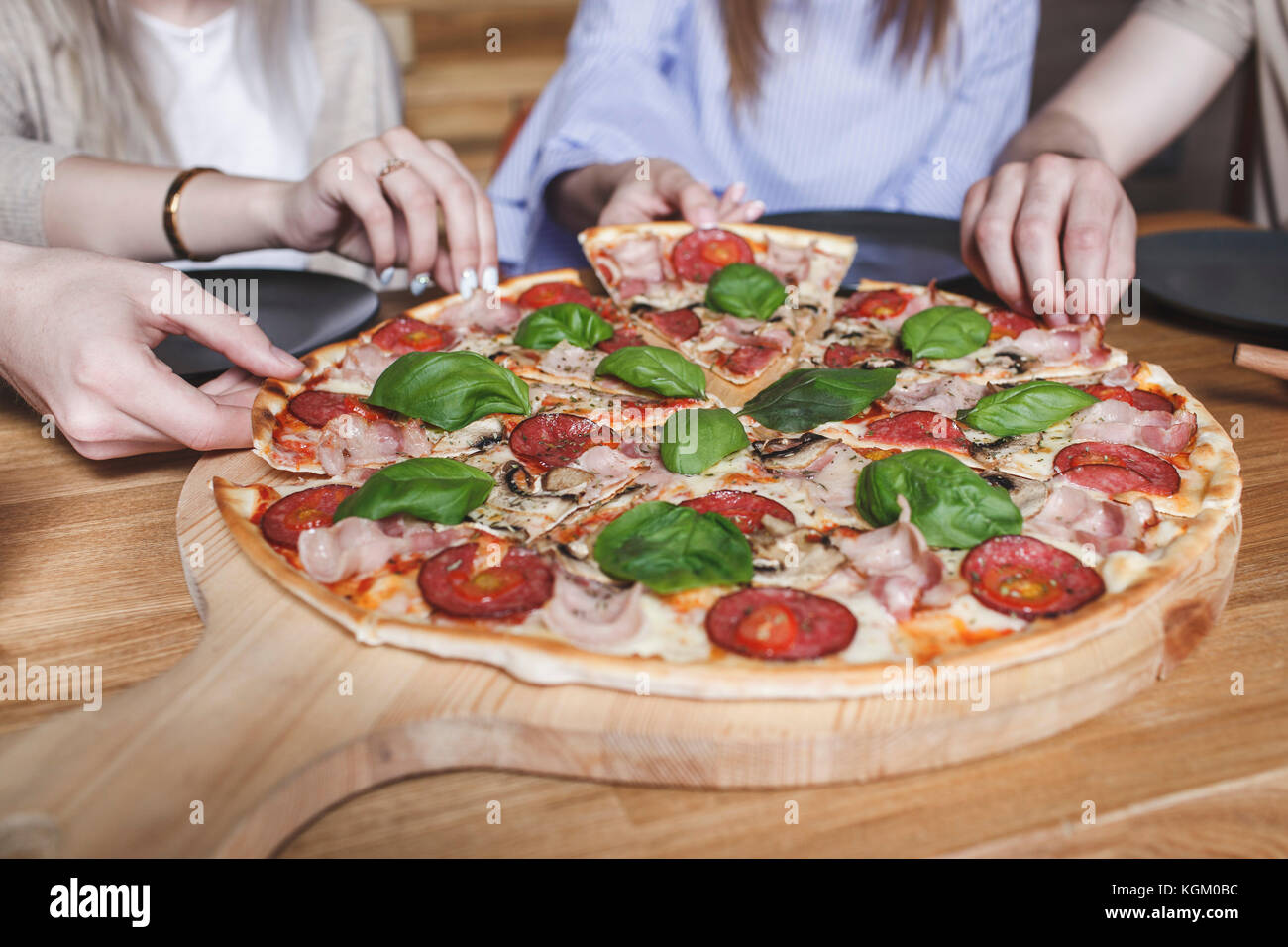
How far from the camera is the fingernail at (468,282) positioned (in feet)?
9.60

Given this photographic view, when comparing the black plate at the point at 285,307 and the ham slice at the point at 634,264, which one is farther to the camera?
the ham slice at the point at 634,264

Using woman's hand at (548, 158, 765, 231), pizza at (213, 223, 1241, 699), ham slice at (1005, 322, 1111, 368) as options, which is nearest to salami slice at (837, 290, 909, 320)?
pizza at (213, 223, 1241, 699)

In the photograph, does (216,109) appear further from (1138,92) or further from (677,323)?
(1138,92)

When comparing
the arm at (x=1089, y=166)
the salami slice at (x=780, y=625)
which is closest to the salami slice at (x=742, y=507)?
the salami slice at (x=780, y=625)

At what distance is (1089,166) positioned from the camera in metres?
2.62

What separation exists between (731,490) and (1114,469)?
0.77 m

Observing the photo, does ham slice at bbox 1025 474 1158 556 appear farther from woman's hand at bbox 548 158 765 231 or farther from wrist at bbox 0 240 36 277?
wrist at bbox 0 240 36 277

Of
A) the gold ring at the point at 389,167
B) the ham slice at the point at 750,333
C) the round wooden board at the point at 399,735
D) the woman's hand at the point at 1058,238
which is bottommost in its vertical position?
the round wooden board at the point at 399,735

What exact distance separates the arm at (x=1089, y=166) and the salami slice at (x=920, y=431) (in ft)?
1.95

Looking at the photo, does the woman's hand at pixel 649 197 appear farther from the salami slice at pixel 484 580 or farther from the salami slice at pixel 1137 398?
the salami slice at pixel 484 580

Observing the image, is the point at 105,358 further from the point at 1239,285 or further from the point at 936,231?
the point at 1239,285

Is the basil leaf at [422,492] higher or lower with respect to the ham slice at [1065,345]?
lower

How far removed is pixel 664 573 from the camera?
160 cm

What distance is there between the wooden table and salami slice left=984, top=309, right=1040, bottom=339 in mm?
996
